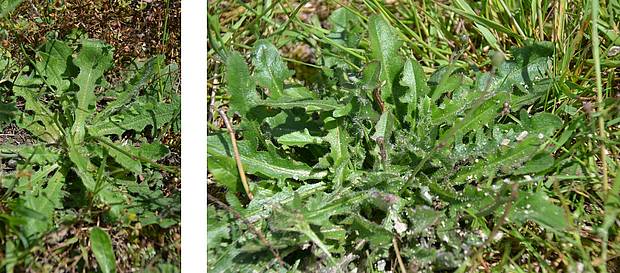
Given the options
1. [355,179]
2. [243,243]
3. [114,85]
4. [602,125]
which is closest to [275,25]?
[114,85]

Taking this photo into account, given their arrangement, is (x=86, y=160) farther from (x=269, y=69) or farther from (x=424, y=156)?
(x=424, y=156)

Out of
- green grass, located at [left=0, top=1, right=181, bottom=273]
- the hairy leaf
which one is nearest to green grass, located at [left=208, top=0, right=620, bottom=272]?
the hairy leaf

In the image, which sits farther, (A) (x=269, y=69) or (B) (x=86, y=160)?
(A) (x=269, y=69)

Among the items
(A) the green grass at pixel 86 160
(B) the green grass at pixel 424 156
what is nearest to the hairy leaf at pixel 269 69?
(B) the green grass at pixel 424 156

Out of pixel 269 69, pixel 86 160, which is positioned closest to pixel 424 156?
pixel 269 69

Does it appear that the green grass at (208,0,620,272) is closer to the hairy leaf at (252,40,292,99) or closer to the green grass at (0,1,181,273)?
the hairy leaf at (252,40,292,99)

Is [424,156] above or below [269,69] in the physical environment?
below

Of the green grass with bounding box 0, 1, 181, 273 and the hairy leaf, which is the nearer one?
the green grass with bounding box 0, 1, 181, 273

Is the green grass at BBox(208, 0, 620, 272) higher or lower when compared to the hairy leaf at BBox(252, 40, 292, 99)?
lower
